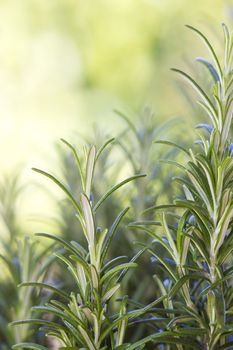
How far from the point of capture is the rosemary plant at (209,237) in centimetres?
28

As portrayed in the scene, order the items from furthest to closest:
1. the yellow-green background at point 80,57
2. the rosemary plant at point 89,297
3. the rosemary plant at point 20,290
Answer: the yellow-green background at point 80,57 < the rosemary plant at point 20,290 < the rosemary plant at point 89,297

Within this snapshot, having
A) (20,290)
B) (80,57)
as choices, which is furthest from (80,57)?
(20,290)

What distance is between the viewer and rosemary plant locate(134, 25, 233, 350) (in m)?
0.28

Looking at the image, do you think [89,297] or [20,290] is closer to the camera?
[89,297]

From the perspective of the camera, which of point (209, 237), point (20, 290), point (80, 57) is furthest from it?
point (80, 57)

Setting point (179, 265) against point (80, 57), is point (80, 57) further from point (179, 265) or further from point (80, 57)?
point (179, 265)

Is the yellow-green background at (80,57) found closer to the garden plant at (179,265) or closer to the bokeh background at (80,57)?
the bokeh background at (80,57)

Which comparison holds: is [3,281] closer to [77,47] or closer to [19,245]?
[19,245]

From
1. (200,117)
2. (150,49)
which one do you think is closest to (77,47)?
(150,49)

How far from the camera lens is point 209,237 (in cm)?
30

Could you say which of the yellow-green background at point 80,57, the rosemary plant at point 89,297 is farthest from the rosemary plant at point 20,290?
the yellow-green background at point 80,57

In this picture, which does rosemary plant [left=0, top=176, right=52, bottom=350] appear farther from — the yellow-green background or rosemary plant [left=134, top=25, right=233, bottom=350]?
the yellow-green background

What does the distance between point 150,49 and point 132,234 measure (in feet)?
4.20

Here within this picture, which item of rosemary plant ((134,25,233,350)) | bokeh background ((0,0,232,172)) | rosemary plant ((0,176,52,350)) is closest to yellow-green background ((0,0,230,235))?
bokeh background ((0,0,232,172))
